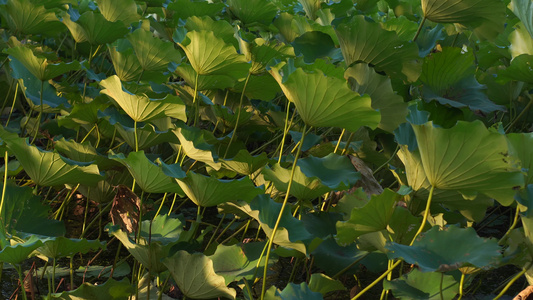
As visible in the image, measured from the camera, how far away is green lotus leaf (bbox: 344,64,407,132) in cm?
112

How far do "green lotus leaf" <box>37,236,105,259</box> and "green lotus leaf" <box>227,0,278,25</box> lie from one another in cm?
103

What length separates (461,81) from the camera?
1352 mm

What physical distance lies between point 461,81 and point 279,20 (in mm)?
626

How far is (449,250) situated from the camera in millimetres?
875

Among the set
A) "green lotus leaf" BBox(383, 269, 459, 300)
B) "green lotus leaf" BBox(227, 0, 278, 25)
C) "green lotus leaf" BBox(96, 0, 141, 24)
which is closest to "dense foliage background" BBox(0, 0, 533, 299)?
"green lotus leaf" BBox(383, 269, 459, 300)

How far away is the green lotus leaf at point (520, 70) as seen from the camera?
4.14 ft

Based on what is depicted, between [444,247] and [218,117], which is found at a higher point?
[444,247]

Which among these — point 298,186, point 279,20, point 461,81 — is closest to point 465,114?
point 461,81

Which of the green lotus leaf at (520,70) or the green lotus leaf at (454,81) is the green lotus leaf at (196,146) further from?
the green lotus leaf at (520,70)

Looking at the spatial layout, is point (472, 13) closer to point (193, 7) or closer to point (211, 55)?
point (211, 55)

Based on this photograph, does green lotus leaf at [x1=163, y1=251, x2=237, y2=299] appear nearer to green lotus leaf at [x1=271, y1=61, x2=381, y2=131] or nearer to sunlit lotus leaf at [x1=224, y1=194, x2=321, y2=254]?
sunlit lotus leaf at [x1=224, y1=194, x2=321, y2=254]

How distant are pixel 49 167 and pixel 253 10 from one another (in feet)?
3.15

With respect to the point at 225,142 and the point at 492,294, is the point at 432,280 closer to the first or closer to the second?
the point at 492,294

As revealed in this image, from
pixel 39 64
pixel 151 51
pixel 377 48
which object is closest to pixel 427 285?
pixel 377 48
